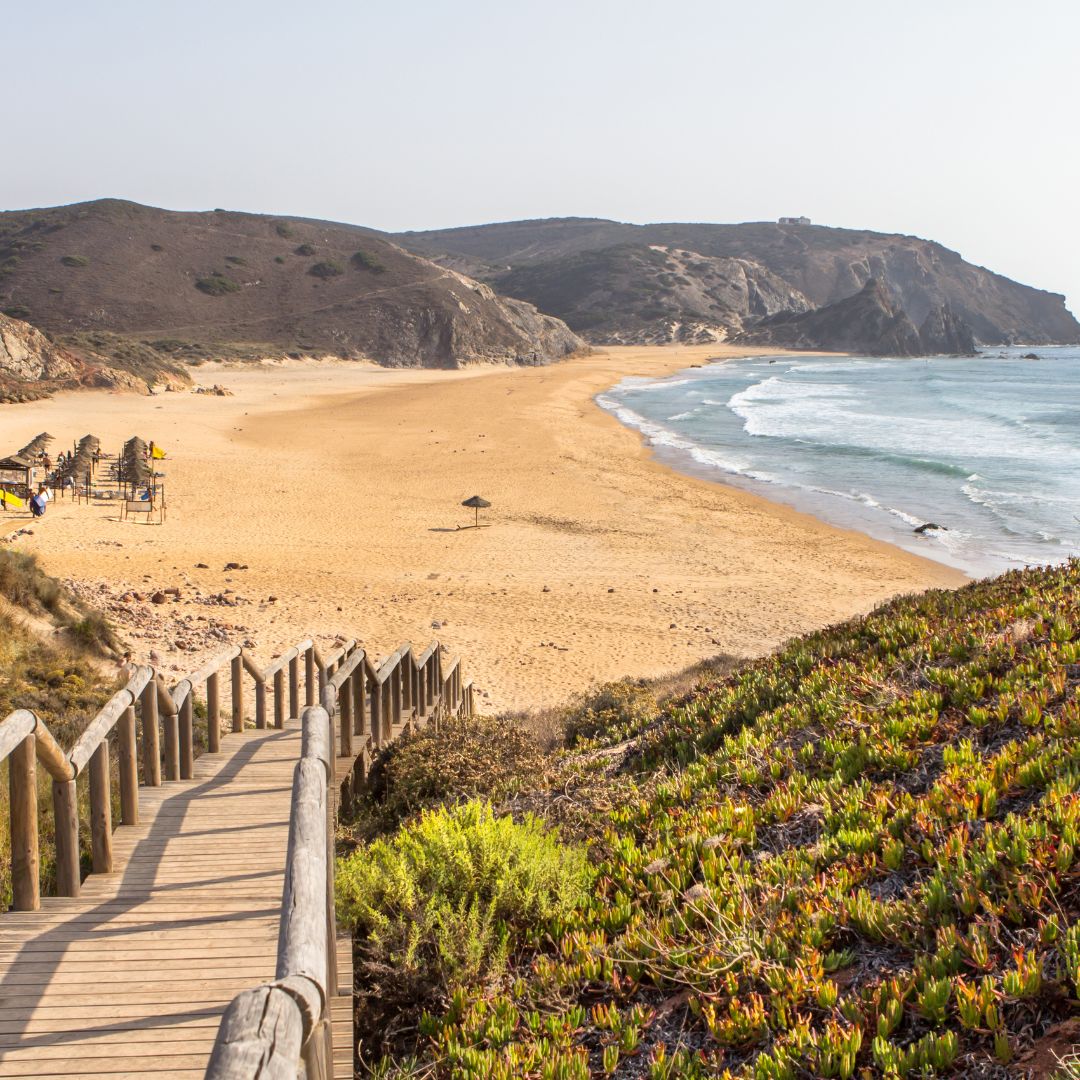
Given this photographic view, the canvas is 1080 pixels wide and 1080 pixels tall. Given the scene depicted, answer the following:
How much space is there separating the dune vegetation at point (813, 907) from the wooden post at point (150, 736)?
148 centimetres

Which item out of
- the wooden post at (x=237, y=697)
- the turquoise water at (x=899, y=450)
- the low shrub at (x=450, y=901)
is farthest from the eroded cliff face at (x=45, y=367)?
the low shrub at (x=450, y=901)

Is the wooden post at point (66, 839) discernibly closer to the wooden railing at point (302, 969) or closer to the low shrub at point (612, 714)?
the wooden railing at point (302, 969)

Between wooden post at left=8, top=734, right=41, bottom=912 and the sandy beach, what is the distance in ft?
25.8

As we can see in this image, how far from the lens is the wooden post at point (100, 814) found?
4.14m

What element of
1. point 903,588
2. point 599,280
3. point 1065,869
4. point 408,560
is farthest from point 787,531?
point 599,280

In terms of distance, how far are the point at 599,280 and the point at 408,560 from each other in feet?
395

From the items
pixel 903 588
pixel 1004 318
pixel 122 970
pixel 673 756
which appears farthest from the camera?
pixel 1004 318

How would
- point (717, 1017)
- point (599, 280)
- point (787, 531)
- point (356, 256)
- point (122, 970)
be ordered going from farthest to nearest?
point (599, 280), point (356, 256), point (787, 531), point (122, 970), point (717, 1017)

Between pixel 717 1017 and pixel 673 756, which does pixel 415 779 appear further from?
pixel 717 1017

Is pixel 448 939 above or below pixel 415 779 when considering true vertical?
above

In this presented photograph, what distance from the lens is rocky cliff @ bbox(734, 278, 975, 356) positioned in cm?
11769


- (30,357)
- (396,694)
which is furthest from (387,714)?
(30,357)

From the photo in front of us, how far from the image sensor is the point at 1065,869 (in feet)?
10.5

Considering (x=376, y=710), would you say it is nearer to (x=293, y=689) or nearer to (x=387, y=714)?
(x=387, y=714)
